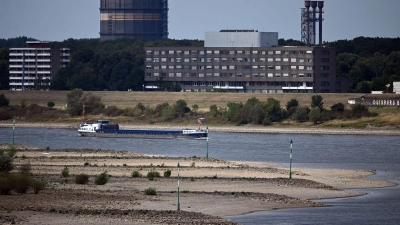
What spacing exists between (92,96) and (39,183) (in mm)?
125803

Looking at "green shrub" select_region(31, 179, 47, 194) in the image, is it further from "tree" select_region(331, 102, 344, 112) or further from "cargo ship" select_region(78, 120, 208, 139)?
"tree" select_region(331, 102, 344, 112)

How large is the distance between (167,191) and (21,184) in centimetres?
825

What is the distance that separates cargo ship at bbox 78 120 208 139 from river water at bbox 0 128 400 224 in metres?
2.43

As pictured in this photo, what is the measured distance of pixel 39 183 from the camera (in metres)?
46.9

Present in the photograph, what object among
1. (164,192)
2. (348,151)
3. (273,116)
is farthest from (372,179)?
(273,116)

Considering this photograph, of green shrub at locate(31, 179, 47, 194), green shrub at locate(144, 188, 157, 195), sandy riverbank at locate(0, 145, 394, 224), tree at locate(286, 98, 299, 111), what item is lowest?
sandy riverbank at locate(0, 145, 394, 224)

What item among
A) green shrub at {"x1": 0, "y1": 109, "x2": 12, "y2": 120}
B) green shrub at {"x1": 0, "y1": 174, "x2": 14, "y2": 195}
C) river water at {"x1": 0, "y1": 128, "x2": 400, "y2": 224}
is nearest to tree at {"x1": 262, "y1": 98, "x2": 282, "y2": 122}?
river water at {"x1": 0, "y1": 128, "x2": 400, "y2": 224}

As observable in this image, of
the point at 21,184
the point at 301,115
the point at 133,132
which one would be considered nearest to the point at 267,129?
the point at 301,115

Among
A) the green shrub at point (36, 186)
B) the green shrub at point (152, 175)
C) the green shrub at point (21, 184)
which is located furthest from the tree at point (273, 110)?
the green shrub at point (21, 184)

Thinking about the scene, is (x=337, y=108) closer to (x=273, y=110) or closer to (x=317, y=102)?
(x=317, y=102)

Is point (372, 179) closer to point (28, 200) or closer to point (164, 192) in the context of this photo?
point (164, 192)

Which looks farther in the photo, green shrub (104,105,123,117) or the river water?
green shrub (104,105,123,117)

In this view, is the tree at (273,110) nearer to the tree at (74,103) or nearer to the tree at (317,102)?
the tree at (317,102)

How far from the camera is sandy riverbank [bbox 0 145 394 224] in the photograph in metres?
40.2
